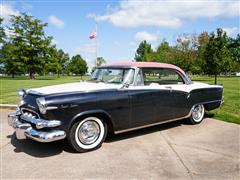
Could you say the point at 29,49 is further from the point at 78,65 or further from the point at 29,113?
the point at 29,113

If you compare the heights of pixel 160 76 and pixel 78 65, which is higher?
pixel 78 65

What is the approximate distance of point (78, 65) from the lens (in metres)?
63.3

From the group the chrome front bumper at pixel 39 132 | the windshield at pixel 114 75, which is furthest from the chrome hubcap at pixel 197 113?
the chrome front bumper at pixel 39 132

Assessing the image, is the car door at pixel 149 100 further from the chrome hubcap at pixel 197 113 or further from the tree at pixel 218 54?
the tree at pixel 218 54

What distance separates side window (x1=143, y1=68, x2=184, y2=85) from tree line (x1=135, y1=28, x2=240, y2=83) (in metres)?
18.1

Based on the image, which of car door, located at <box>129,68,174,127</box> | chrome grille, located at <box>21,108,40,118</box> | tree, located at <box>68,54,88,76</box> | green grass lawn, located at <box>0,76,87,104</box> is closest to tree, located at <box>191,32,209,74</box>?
green grass lawn, located at <box>0,76,87,104</box>

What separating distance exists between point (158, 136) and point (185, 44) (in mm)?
34187

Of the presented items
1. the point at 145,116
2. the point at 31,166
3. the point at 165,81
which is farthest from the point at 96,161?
the point at 165,81

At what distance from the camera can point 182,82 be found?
577 centimetres

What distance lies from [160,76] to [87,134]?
2.31m

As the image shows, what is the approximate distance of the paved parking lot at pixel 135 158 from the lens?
10.7ft

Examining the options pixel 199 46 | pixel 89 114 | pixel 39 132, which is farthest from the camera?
pixel 199 46

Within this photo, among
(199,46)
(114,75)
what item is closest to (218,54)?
(199,46)

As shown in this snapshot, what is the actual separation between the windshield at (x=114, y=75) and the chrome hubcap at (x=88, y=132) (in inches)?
41.6
